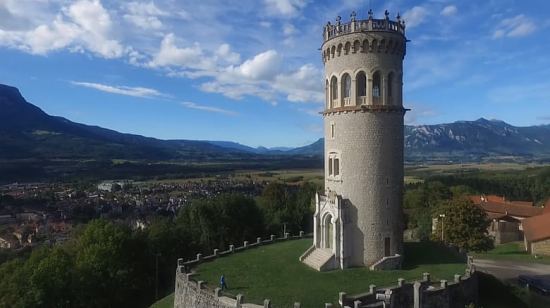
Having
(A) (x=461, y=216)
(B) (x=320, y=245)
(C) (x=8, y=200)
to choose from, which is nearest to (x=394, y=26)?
(B) (x=320, y=245)

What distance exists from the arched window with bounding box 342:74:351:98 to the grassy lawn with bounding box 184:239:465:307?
38.0ft

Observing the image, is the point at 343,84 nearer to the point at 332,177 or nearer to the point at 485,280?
the point at 332,177

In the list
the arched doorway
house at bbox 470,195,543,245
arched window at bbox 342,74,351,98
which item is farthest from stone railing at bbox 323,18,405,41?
house at bbox 470,195,543,245

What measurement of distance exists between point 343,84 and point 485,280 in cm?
1676

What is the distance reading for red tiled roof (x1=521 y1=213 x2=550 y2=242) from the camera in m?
49.7

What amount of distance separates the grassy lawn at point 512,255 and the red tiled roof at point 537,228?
2.09 metres

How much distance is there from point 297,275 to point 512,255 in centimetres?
3388

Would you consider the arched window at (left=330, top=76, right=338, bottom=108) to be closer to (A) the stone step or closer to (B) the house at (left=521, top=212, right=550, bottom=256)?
(A) the stone step

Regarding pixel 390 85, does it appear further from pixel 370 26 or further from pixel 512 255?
pixel 512 255

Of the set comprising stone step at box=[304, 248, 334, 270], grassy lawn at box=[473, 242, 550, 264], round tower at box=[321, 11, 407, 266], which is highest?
round tower at box=[321, 11, 407, 266]

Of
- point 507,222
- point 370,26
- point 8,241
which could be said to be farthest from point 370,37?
point 8,241

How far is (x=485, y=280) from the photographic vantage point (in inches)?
1200

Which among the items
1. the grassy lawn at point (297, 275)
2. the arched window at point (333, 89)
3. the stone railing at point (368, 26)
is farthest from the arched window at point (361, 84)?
the grassy lawn at point (297, 275)

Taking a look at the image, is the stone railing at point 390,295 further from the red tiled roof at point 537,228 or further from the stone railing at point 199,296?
the red tiled roof at point 537,228
